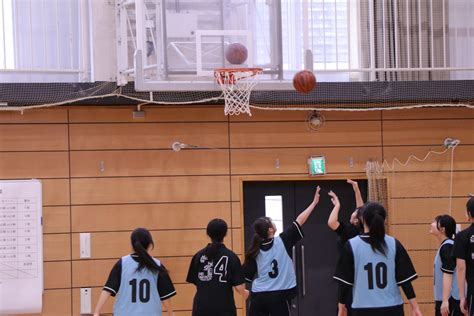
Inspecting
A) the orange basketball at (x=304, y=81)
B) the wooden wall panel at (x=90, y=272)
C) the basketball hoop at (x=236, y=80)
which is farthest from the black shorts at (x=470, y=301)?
the wooden wall panel at (x=90, y=272)

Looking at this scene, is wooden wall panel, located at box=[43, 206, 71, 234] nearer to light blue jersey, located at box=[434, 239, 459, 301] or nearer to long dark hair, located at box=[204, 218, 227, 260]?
long dark hair, located at box=[204, 218, 227, 260]

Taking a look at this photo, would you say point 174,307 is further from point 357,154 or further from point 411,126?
point 411,126

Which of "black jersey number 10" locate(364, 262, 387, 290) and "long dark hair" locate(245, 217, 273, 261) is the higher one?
"long dark hair" locate(245, 217, 273, 261)

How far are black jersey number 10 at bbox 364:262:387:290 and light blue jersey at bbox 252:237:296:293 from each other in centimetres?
153

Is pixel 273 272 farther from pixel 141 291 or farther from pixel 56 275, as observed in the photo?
pixel 56 275

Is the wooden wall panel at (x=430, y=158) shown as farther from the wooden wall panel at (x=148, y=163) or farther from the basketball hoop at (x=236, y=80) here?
the basketball hoop at (x=236, y=80)

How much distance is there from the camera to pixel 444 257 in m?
7.86

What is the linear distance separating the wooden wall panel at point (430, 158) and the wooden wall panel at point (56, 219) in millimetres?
4225

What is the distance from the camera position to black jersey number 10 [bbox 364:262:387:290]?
267 inches

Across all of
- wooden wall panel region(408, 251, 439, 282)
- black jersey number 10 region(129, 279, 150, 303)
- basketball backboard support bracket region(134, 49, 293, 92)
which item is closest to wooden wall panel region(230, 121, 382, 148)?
wooden wall panel region(408, 251, 439, 282)

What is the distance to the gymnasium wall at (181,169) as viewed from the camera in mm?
10039

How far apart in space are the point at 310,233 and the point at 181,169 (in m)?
1.97

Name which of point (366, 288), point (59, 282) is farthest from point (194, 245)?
point (366, 288)

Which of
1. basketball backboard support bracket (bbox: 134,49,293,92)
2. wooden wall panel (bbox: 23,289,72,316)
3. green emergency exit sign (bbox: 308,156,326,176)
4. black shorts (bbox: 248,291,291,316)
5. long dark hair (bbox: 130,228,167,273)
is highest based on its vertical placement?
basketball backboard support bracket (bbox: 134,49,293,92)
